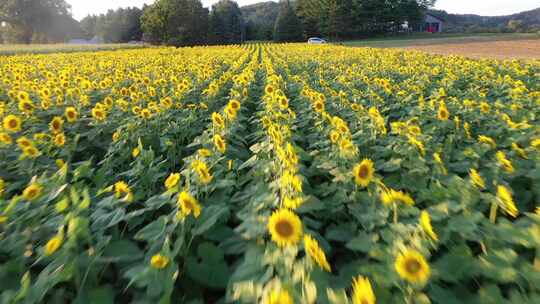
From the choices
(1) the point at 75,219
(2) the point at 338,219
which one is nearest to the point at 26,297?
(1) the point at 75,219

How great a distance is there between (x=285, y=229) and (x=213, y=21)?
193 ft

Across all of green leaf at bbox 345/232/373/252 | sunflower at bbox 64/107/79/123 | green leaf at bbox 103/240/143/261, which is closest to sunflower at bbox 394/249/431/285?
green leaf at bbox 345/232/373/252

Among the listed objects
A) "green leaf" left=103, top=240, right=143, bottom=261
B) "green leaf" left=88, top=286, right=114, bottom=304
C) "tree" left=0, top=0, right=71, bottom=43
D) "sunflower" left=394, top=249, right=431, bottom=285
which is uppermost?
"tree" left=0, top=0, right=71, bottom=43

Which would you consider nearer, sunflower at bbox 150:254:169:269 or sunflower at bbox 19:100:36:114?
sunflower at bbox 150:254:169:269

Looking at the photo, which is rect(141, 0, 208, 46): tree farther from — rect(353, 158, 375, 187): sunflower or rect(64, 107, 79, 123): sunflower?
rect(353, 158, 375, 187): sunflower

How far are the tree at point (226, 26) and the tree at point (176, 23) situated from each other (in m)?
2.56

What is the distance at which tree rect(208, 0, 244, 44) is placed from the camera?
55.6 metres

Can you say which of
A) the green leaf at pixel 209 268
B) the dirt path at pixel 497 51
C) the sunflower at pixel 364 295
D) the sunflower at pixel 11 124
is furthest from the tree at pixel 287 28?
the sunflower at pixel 364 295

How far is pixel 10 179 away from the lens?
114 inches

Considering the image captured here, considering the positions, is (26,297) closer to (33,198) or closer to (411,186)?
(33,198)

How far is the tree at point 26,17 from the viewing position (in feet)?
213

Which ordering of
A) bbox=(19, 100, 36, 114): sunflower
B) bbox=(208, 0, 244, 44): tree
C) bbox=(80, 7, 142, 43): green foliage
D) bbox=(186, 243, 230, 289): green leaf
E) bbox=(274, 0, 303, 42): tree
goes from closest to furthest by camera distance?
bbox=(186, 243, 230, 289): green leaf
bbox=(19, 100, 36, 114): sunflower
bbox=(208, 0, 244, 44): tree
bbox=(274, 0, 303, 42): tree
bbox=(80, 7, 142, 43): green foliage

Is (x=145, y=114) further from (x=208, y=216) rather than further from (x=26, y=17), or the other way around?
(x=26, y=17)

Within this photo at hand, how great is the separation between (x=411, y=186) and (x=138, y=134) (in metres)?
2.62
